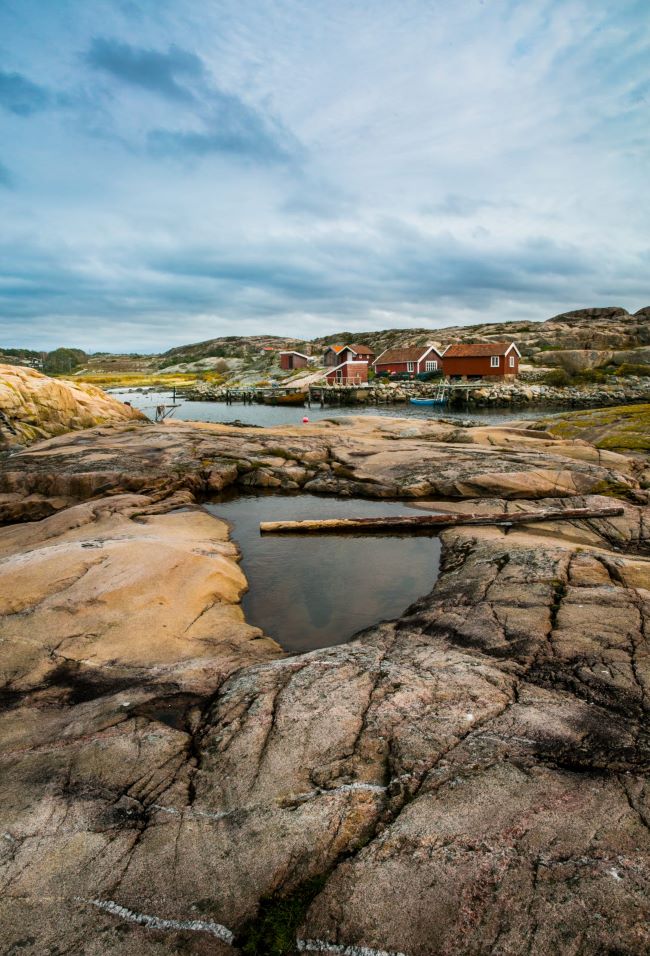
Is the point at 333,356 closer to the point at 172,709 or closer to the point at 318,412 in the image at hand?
the point at 318,412

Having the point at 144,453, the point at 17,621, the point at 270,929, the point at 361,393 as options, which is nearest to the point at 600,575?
the point at 270,929

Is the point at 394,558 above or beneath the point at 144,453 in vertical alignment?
beneath

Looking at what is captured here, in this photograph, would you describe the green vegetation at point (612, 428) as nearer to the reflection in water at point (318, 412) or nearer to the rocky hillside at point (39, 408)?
the reflection in water at point (318, 412)

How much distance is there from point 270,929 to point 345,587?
8.51m

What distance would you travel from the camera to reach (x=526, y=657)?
7598 millimetres

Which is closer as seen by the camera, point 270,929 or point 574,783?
point 270,929

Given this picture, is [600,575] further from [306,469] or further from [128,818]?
[306,469]

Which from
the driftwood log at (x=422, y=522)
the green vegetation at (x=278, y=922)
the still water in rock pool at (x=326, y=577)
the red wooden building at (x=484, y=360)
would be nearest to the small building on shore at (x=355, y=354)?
the red wooden building at (x=484, y=360)

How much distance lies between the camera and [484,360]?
83938 millimetres

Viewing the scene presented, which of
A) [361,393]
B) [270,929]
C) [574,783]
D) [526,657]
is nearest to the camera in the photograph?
[270,929]

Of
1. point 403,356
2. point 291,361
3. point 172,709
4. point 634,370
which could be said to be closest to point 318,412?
point 403,356

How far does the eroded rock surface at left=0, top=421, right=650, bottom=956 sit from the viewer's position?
13.6 feet

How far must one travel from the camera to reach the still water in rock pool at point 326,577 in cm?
1073

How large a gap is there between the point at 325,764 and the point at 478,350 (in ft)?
281
